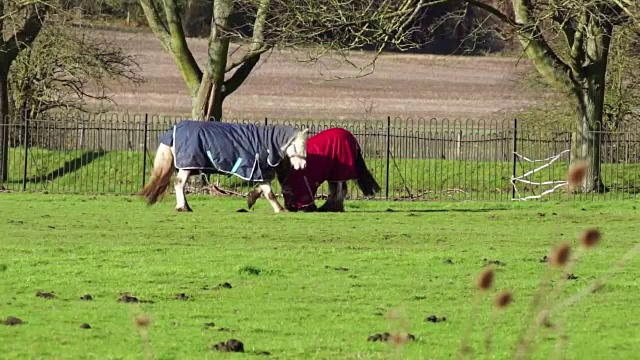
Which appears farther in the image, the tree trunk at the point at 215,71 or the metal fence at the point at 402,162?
the metal fence at the point at 402,162

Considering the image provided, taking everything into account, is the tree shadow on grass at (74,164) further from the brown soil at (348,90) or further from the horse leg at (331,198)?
the brown soil at (348,90)

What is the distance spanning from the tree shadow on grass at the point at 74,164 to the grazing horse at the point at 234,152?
10.1m

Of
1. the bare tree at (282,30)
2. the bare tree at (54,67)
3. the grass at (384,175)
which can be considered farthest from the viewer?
the bare tree at (54,67)

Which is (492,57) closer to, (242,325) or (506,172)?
(506,172)

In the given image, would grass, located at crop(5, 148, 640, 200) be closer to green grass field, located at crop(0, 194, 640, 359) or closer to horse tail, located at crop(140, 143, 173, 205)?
horse tail, located at crop(140, 143, 173, 205)

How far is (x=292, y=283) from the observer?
13062mm

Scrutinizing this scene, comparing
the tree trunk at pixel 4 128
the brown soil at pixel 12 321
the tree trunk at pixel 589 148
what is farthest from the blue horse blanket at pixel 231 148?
the brown soil at pixel 12 321

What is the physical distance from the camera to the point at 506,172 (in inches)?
1357

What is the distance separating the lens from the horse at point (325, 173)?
82.4 ft

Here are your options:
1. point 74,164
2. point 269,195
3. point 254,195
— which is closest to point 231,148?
point 254,195

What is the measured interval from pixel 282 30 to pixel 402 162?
287 inches

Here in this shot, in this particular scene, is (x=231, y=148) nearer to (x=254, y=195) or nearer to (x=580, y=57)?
(x=254, y=195)

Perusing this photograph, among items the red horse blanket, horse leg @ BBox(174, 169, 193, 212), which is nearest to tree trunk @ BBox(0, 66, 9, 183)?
horse leg @ BBox(174, 169, 193, 212)

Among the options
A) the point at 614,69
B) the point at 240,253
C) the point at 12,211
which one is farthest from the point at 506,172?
the point at 240,253
